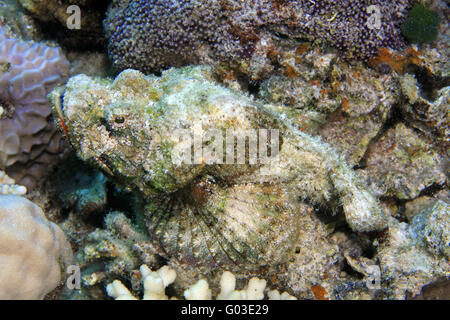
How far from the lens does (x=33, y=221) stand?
2.88 meters

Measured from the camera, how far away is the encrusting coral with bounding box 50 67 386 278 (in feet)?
8.18

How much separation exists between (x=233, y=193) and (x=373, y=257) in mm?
1603

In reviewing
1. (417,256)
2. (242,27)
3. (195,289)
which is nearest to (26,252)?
(195,289)

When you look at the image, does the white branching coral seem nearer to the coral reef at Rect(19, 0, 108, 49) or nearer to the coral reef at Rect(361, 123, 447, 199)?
the coral reef at Rect(361, 123, 447, 199)

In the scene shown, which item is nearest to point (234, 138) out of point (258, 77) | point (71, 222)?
point (258, 77)

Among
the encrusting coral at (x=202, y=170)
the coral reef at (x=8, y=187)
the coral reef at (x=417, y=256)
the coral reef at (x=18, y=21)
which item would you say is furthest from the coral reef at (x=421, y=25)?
the coral reef at (x=18, y=21)

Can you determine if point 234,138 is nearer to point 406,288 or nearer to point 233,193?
point 233,193

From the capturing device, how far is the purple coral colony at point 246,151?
258cm

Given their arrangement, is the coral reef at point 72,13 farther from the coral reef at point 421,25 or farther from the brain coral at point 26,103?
the coral reef at point 421,25

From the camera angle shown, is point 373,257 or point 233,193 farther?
point 373,257

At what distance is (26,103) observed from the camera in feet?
12.1

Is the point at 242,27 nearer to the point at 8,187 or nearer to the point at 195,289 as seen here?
the point at 195,289

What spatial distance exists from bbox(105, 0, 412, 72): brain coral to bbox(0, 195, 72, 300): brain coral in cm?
188

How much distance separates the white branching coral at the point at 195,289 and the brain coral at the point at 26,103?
2214 mm
